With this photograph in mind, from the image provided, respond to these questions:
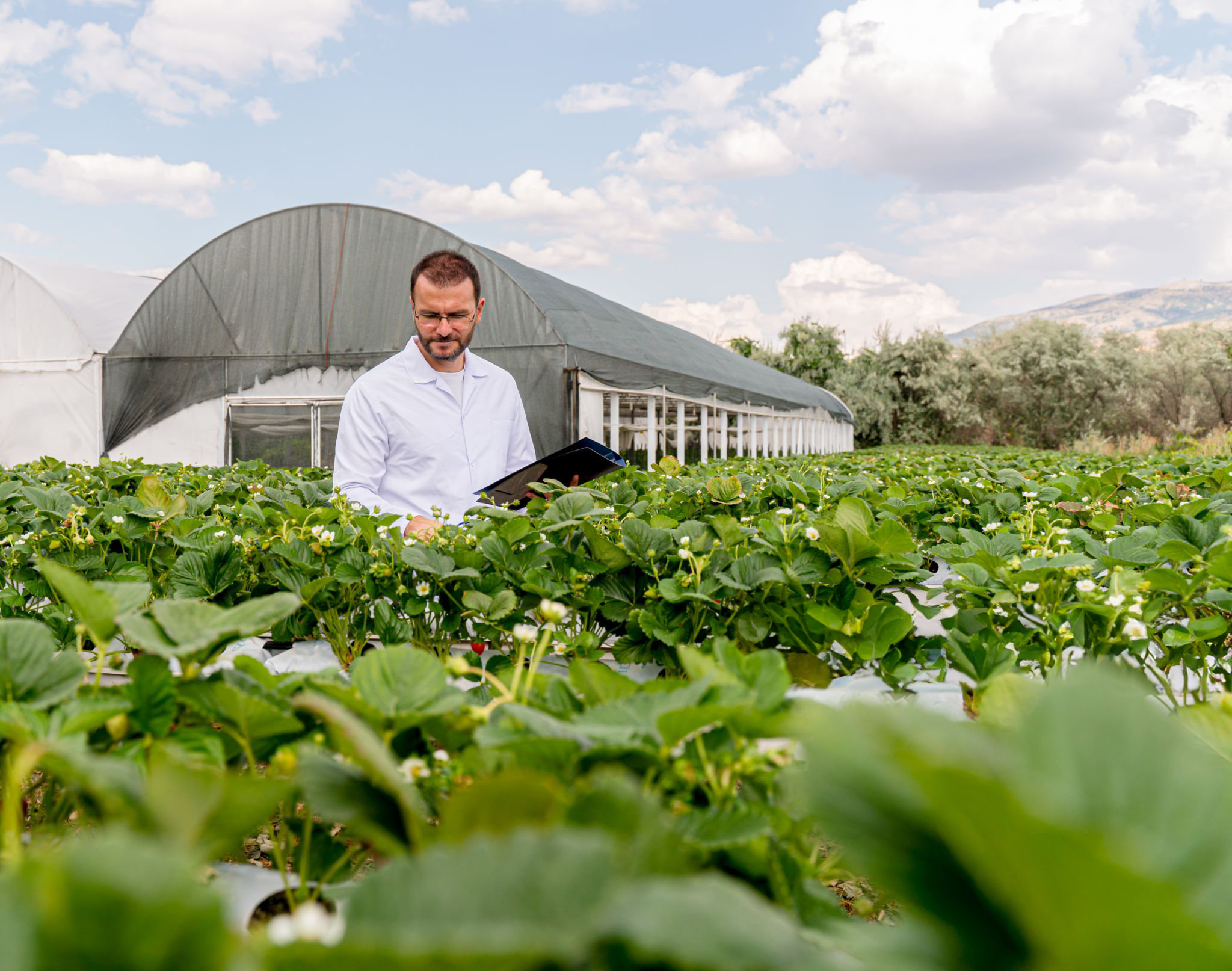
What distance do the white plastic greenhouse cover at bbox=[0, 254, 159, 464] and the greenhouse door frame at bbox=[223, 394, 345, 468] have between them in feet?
8.52

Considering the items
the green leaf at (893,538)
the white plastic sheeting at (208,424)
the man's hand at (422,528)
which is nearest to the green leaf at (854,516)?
the green leaf at (893,538)

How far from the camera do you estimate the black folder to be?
3.04 metres

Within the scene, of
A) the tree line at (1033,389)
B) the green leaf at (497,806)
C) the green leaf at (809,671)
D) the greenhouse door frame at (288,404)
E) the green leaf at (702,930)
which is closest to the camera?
the green leaf at (702,930)

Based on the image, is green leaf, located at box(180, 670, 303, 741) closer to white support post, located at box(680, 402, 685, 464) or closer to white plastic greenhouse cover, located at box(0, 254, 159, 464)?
white support post, located at box(680, 402, 685, 464)

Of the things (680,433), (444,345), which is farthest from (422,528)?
(680,433)

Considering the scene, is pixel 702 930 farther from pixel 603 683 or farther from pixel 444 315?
pixel 444 315

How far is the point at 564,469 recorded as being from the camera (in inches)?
125

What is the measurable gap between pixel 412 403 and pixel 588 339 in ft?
24.2

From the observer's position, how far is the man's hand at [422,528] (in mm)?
2416

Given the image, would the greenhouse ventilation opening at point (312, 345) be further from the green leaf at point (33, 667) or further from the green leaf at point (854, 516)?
the green leaf at point (33, 667)

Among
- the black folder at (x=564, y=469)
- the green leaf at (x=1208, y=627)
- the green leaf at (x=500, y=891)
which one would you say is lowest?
the green leaf at (x=1208, y=627)

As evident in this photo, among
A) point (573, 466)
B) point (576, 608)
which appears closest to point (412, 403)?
point (573, 466)

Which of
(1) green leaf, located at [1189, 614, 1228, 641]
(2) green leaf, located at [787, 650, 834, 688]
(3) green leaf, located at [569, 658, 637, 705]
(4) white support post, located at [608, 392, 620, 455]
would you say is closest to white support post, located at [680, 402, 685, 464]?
(4) white support post, located at [608, 392, 620, 455]

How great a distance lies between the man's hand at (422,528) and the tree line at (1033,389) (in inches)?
1433
